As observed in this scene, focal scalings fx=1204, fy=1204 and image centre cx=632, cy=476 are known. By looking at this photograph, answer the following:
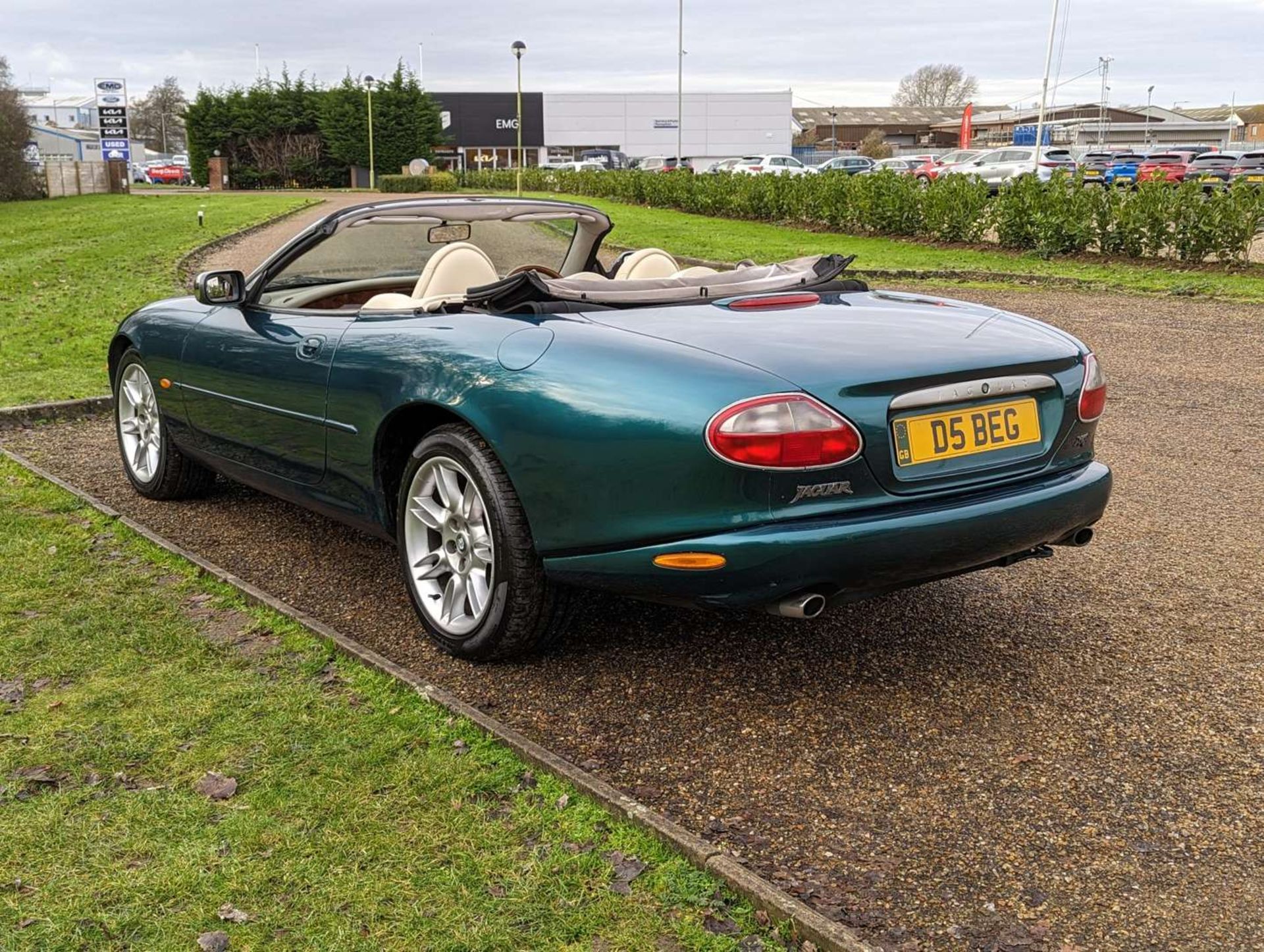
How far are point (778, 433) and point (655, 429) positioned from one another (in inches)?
13.0

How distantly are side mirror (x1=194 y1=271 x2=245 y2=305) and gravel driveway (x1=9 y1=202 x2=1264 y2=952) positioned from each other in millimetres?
1033

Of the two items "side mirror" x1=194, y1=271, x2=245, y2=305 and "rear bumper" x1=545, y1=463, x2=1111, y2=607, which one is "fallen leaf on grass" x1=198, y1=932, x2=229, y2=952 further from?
"side mirror" x1=194, y1=271, x2=245, y2=305

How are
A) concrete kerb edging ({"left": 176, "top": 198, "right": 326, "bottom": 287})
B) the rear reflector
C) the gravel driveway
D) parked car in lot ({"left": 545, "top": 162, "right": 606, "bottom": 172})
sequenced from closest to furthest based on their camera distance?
1. the gravel driveway
2. the rear reflector
3. concrete kerb edging ({"left": 176, "top": 198, "right": 326, "bottom": 287})
4. parked car in lot ({"left": 545, "top": 162, "right": 606, "bottom": 172})

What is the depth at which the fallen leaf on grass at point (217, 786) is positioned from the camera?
2.98m

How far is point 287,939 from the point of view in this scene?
2.41 m

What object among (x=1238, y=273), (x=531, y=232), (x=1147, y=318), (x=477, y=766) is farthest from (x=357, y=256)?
(x=1238, y=273)

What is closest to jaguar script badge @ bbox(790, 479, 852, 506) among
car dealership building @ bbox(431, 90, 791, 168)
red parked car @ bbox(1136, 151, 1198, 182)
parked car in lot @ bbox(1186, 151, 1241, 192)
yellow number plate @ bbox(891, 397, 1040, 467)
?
yellow number plate @ bbox(891, 397, 1040, 467)

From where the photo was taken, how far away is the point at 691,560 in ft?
10.3

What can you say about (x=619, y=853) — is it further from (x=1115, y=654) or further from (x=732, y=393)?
(x=1115, y=654)

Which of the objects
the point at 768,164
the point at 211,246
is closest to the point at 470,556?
the point at 211,246

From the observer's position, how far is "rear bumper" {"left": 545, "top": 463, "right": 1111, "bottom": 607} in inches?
121

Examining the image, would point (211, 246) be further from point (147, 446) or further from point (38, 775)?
point (38, 775)

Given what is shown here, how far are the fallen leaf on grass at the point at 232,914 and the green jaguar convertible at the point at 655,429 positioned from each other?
4.18ft

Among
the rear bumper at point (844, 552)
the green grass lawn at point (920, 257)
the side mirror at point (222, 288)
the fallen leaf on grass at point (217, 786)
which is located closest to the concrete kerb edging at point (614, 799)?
the rear bumper at point (844, 552)
